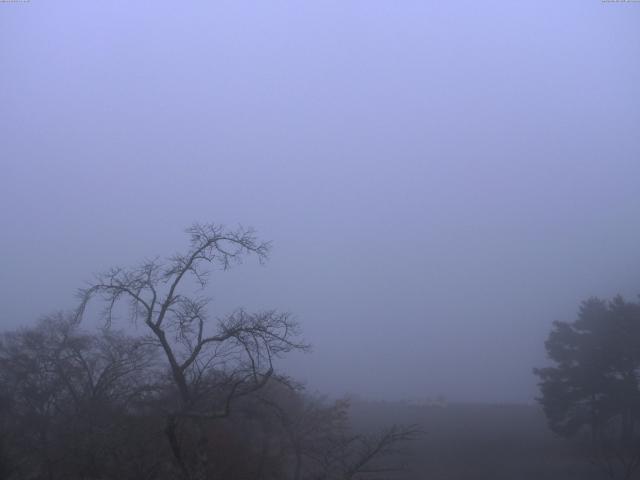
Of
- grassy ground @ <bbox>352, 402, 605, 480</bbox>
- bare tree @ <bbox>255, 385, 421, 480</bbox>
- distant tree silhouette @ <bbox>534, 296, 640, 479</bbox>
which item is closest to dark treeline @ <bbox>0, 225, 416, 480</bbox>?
bare tree @ <bbox>255, 385, 421, 480</bbox>

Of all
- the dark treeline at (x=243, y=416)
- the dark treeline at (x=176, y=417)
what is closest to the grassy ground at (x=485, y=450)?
the dark treeline at (x=243, y=416)

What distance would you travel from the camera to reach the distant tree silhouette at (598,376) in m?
31.9

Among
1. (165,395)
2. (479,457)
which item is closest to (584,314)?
(479,457)

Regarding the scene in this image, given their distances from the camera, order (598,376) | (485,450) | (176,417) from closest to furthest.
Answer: (176,417) < (485,450) < (598,376)

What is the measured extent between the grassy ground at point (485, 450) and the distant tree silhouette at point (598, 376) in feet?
6.88

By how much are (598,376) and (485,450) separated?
9038mm

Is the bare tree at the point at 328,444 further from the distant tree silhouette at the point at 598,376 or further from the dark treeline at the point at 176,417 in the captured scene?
the distant tree silhouette at the point at 598,376

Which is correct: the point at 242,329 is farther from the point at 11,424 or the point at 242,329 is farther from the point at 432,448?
the point at 432,448

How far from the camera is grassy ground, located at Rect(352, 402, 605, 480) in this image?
2572cm

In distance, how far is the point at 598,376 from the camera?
108 feet

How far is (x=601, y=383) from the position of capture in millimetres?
32781

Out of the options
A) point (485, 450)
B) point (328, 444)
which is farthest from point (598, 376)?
point (328, 444)

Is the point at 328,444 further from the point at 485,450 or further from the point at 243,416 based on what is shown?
the point at 485,450

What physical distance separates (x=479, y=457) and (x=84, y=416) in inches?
881
